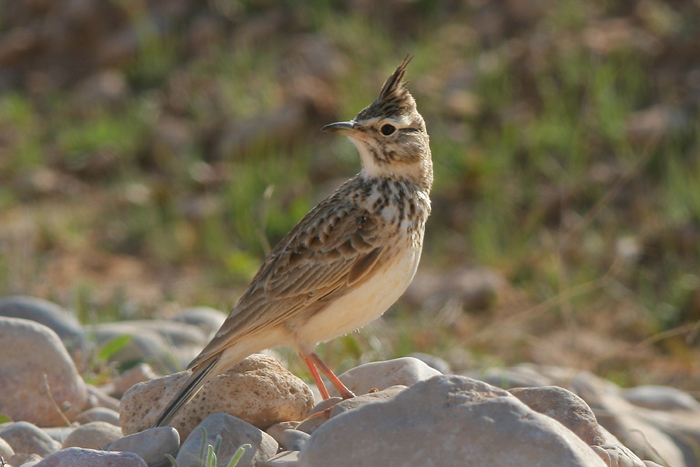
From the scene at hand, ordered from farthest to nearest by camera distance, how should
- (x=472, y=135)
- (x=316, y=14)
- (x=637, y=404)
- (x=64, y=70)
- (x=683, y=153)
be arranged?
(x=64, y=70) → (x=316, y=14) → (x=472, y=135) → (x=683, y=153) → (x=637, y=404)

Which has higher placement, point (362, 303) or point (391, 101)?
point (391, 101)

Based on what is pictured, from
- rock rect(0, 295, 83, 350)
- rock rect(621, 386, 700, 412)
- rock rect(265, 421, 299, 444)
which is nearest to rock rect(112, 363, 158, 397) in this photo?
rock rect(0, 295, 83, 350)

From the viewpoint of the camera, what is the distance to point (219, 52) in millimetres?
12289

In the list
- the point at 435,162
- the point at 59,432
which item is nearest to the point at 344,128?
the point at 59,432

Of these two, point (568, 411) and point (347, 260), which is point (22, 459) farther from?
point (568, 411)

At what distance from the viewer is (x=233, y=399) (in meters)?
3.79

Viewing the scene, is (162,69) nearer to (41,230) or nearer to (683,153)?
(41,230)

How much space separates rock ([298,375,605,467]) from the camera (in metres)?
2.82

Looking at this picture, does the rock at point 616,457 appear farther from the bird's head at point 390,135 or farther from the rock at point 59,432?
the rock at point 59,432

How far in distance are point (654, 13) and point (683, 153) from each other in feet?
6.93

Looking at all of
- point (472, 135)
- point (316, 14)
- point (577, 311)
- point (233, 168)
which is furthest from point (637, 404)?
point (316, 14)

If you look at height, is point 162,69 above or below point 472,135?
above

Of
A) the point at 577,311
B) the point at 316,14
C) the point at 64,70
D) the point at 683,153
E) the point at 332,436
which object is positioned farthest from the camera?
the point at 64,70

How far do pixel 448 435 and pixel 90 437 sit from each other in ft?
5.63
